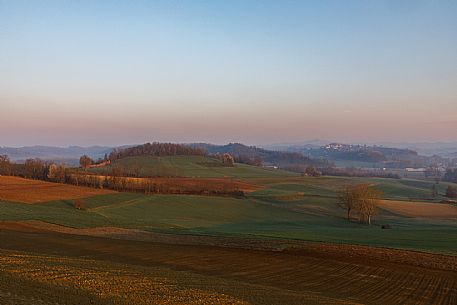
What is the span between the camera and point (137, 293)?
Result: 1839cm

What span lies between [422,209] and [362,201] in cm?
2120

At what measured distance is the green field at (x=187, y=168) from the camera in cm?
13562

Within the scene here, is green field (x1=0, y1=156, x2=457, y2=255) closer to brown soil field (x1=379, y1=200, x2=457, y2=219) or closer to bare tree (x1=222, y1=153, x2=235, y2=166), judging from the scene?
brown soil field (x1=379, y1=200, x2=457, y2=219)

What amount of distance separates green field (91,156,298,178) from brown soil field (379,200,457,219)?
62.0 metres

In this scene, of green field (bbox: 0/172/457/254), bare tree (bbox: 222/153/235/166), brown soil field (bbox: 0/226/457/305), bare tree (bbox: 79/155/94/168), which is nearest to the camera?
brown soil field (bbox: 0/226/457/305)

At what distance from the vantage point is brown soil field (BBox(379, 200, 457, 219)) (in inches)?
3120

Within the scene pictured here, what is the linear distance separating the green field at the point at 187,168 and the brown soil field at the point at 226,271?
306 ft

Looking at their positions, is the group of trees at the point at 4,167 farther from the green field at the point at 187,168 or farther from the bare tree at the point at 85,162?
the bare tree at the point at 85,162

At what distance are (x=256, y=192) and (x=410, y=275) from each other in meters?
75.2

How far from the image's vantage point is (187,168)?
157m

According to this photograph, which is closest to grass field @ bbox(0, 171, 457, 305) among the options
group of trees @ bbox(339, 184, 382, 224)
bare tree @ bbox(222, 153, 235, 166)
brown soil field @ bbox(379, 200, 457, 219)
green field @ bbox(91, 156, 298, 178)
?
group of trees @ bbox(339, 184, 382, 224)

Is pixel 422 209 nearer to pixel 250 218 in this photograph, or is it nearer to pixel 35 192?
pixel 250 218

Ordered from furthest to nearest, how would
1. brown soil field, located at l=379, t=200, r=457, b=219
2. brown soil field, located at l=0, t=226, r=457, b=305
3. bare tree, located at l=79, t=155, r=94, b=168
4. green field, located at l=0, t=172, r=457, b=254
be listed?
1. bare tree, located at l=79, t=155, r=94, b=168
2. brown soil field, located at l=379, t=200, r=457, b=219
3. green field, located at l=0, t=172, r=457, b=254
4. brown soil field, located at l=0, t=226, r=457, b=305

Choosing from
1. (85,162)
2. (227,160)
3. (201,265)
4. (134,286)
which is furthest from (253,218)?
(227,160)
